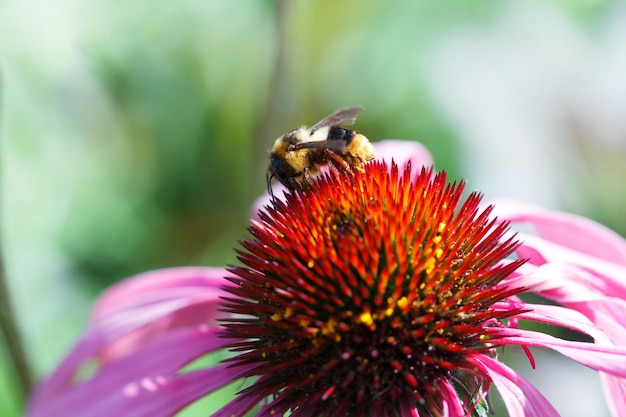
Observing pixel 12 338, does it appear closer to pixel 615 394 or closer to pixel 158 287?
pixel 158 287

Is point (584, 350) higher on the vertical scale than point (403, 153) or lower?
lower

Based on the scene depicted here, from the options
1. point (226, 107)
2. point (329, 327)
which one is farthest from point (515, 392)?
point (226, 107)

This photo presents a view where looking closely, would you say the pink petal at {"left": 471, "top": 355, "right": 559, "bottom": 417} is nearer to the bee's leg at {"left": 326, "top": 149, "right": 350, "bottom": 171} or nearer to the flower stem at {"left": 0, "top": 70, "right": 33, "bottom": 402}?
the bee's leg at {"left": 326, "top": 149, "right": 350, "bottom": 171}

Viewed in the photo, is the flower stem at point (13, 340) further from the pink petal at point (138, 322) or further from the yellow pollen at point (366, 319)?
the yellow pollen at point (366, 319)

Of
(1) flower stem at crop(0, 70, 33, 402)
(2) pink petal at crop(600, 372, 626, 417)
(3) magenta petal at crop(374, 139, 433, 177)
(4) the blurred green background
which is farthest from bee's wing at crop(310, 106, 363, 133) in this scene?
(4) the blurred green background

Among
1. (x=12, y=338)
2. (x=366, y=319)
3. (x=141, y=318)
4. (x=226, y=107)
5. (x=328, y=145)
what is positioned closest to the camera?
(x=366, y=319)

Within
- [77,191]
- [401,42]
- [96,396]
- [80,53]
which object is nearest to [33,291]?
[77,191]
